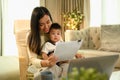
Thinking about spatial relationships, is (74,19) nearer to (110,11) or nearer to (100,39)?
(110,11)

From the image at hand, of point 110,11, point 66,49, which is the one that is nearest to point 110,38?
point 110,11

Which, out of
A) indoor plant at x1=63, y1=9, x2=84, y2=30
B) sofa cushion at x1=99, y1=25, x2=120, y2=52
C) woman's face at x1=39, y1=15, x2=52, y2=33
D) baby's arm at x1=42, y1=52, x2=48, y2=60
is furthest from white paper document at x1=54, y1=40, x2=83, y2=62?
indoor plant at x1=63, y1=9, x2=84, y2=30

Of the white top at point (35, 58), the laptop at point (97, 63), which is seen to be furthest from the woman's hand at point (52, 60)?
the laptop at point (97, 63)

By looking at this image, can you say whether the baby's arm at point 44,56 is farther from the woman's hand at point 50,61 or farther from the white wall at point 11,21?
the white wall at point 11,21

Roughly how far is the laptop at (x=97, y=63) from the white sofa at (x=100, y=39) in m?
2.48

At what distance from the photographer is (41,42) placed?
2037mm

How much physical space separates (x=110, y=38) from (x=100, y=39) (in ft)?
0.81

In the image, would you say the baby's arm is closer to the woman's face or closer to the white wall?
the woman's face

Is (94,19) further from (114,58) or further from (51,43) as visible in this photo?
(114,58)

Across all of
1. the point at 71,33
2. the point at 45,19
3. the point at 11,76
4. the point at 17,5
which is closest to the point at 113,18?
the point at 71,33

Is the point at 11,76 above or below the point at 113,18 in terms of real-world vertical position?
below

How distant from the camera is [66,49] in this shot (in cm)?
178

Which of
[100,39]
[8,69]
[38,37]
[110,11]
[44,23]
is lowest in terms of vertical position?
[8,69]

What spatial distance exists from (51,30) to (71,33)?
8.31ft
